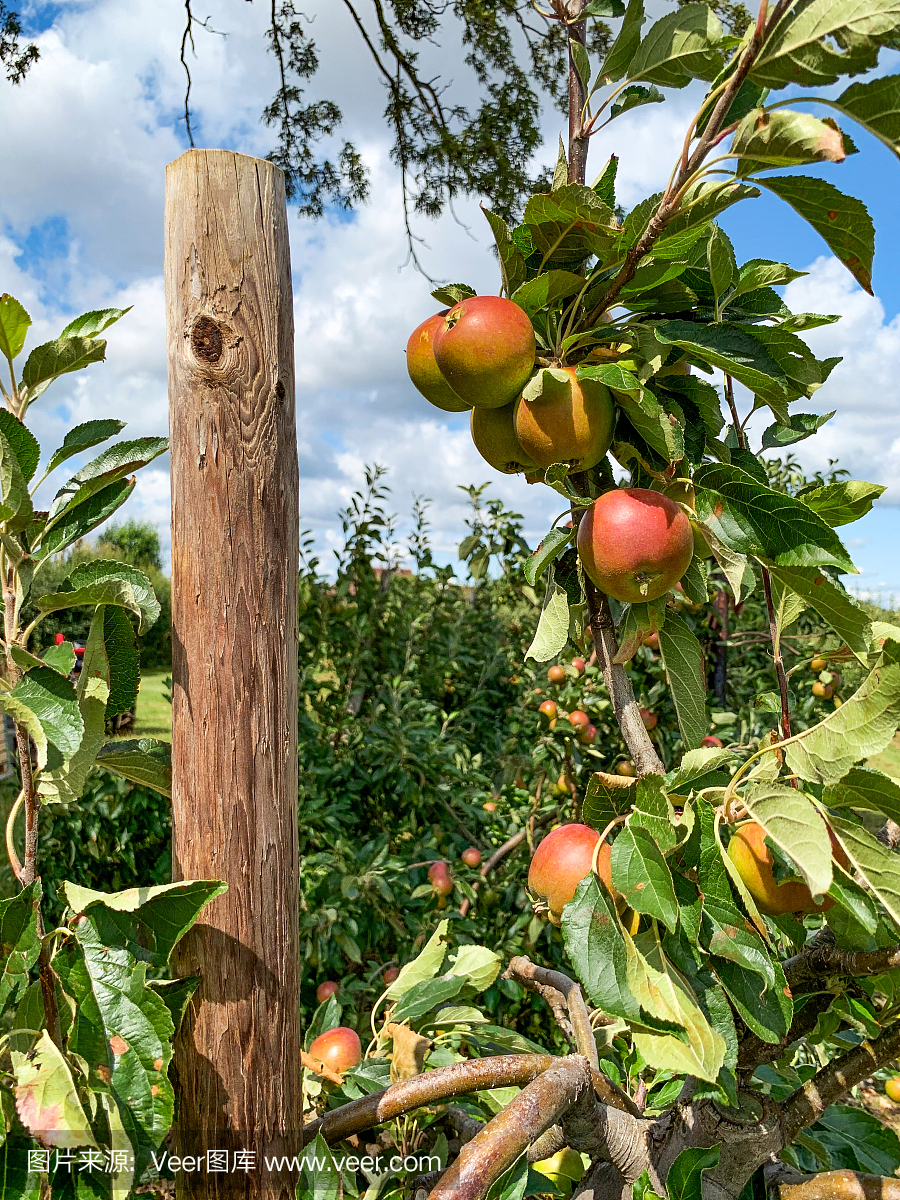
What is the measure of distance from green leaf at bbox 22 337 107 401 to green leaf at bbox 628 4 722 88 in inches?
24.2

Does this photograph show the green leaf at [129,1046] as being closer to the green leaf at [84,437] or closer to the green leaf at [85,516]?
the green leaf at [85,516]

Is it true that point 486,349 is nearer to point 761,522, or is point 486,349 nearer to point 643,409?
point 643,409

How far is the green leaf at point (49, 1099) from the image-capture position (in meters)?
0.61

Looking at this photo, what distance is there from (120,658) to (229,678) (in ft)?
0.36

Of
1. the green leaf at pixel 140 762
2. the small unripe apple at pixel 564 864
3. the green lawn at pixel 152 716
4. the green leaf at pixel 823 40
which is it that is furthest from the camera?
the green lawn at pixel 152 716

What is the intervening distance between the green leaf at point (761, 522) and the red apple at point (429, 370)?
0.27m

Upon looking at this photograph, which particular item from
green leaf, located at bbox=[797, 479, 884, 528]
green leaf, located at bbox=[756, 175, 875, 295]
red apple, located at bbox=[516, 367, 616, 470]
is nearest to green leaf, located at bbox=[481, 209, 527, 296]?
red apple, located at bbox=[516, 367, 616, 470]

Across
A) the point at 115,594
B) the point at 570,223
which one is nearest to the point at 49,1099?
the point at 115,594

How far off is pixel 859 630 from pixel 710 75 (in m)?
0.55

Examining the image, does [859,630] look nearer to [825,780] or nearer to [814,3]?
[825,780]

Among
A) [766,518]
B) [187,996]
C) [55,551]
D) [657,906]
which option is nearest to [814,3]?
[766,518]

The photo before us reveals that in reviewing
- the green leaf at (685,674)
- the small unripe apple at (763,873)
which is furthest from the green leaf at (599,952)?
the green leaf at (685,674)

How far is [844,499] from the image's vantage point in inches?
31.1

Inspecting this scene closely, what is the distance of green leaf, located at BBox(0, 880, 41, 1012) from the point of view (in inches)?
27.1
